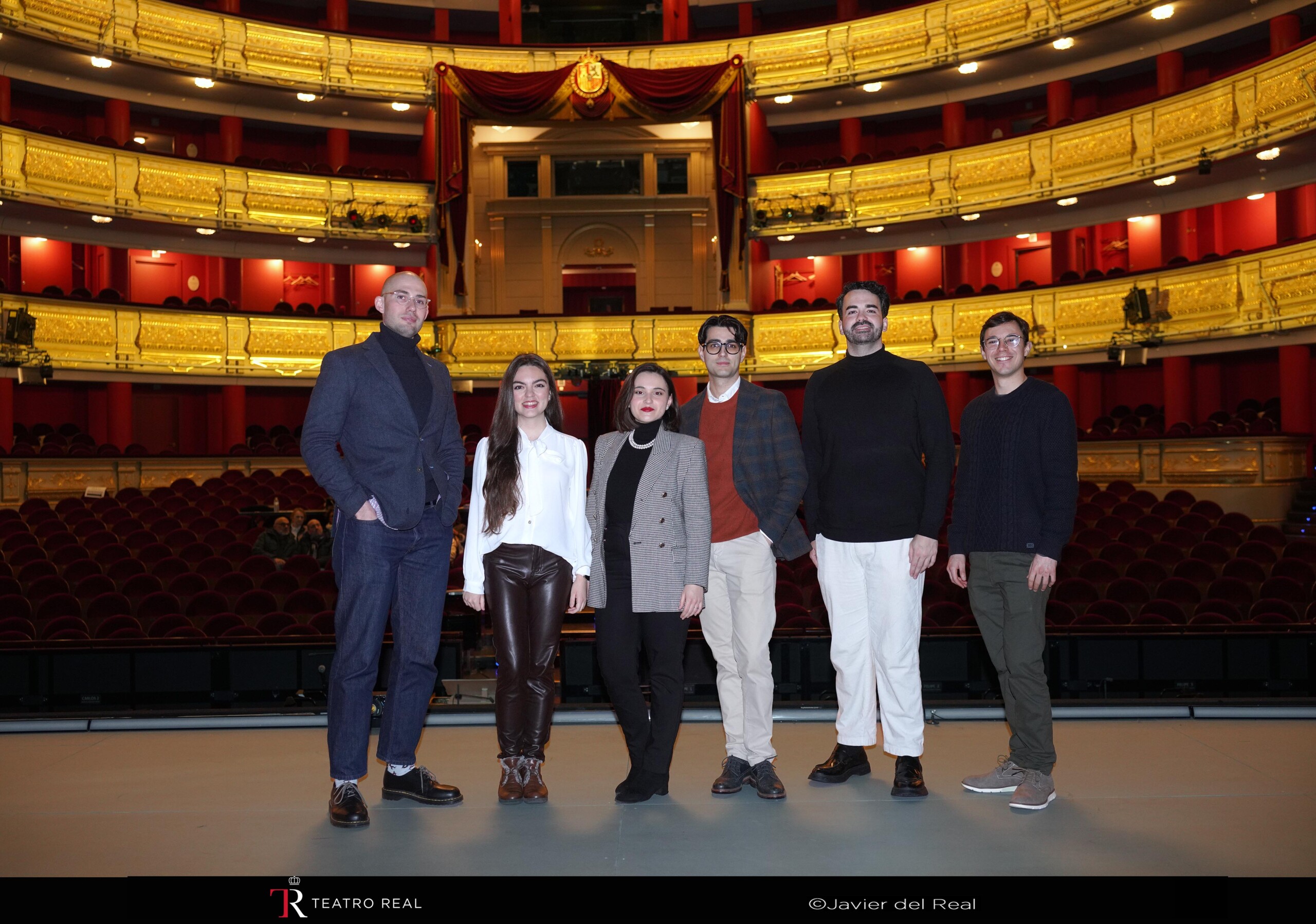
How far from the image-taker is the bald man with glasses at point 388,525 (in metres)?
3.21

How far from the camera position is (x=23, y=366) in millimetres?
13586

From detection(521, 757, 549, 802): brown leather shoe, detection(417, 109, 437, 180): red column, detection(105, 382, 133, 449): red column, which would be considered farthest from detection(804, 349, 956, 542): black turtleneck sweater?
detection(417, 109, 437, 180): red column

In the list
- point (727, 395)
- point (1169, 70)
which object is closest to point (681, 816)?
point (727, 395)

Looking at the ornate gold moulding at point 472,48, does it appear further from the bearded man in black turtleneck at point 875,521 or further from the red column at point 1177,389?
the bearded man in black turtleneck at point 875,521

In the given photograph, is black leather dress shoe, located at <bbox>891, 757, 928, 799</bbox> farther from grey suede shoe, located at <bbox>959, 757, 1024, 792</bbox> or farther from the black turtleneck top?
the black turtleneck top

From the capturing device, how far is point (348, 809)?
3.03 metres

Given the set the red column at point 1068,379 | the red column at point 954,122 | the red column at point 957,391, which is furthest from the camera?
the red column at point 954,122

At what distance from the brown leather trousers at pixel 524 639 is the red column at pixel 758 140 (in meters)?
16.3

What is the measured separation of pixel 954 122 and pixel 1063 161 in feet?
11.1

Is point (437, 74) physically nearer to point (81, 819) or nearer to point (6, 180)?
point (6, 180)

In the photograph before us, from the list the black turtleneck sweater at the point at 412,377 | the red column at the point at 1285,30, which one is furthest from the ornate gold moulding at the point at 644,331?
the black turtleneck sweater at the point at 412,377

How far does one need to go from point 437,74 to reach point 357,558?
16462 mm

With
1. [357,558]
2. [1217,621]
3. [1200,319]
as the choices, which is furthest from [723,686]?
[1200,319]

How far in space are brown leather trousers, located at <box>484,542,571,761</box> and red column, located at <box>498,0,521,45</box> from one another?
60.5 feet
